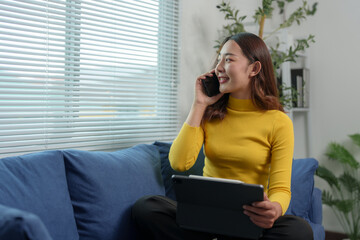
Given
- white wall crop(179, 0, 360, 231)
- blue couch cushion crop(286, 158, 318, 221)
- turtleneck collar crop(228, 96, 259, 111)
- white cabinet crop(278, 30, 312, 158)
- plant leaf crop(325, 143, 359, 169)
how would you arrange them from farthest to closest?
white cabinet crop(278, 30, 312, 158) → white wall crop(179, 0, 360, 231) → plant leaf crop(325, 143, 359, 169) → blue couch cushion crop(286, 158, 318, 221) → turtleneck collar crop(228, 96, 259, 111)

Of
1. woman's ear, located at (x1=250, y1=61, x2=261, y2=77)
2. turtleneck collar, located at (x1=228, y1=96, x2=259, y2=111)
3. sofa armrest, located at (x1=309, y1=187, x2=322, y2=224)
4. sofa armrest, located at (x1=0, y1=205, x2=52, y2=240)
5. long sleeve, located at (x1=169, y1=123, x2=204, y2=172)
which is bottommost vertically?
sofa armrest, located at (x1=309, y1=187, x2=322, y2=224)

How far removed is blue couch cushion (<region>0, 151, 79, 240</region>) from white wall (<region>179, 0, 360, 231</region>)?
171 centimetres

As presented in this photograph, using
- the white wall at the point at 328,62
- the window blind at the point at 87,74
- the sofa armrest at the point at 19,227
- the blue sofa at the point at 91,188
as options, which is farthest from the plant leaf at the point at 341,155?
the sofa armrest at the point at 19,227

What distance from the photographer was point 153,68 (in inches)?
101

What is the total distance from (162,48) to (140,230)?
1370 mm

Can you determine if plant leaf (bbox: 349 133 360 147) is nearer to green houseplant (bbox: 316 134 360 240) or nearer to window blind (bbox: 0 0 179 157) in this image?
green houseplant (bbox: 316 134 360 240)

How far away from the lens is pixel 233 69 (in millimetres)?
1783

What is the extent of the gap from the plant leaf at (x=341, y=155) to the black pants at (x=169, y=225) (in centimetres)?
165

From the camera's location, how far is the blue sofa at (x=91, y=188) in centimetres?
142

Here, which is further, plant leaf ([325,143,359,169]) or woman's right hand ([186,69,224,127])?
plant leaf ([325,143,359,169])

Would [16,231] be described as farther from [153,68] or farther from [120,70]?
[153,68]

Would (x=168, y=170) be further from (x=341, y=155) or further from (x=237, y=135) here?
(x=341, y=155)

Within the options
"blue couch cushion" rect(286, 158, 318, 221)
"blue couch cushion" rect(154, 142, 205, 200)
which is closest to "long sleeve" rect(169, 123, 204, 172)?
"blue couch cushion" rect(154, 142, 205, 200)

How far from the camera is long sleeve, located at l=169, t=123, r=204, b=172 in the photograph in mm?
1800
